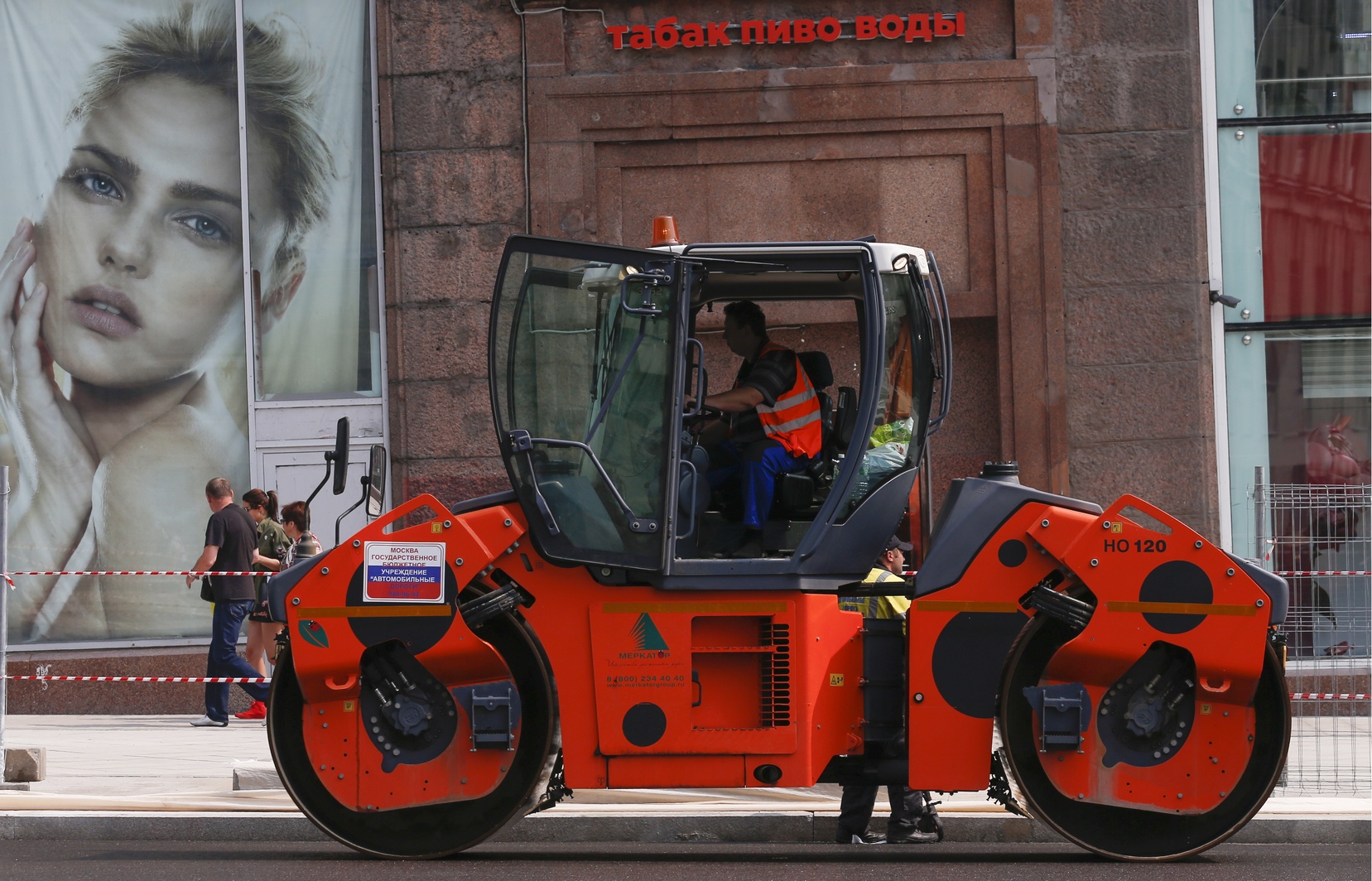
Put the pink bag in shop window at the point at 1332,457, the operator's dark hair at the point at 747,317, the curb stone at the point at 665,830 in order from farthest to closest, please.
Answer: the pink bag in shop window at the point at 1332,457 < the curb stone at the point at 665,830 < the operator's dark hair at the point at 747,317

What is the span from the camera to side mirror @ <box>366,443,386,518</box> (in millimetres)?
7059

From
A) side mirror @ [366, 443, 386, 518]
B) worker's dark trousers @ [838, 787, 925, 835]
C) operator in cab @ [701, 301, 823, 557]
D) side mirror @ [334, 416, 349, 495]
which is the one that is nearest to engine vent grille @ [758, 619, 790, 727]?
operator in cab @ [701, 301, 823, 557]

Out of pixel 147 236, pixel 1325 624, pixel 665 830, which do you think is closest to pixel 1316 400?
pixel 1325 624

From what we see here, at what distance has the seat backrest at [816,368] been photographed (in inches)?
281

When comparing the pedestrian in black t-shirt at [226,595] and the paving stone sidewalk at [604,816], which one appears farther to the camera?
the pedestrian in black t-shirt at [226,595]

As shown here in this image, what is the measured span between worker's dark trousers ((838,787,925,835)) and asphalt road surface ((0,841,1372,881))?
0.30 ft

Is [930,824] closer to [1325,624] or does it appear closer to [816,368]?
[816,368]

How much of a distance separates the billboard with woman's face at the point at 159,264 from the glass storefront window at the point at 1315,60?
23.4 feet

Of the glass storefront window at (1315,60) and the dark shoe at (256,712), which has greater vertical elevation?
the glass storefront window at (1315,60)

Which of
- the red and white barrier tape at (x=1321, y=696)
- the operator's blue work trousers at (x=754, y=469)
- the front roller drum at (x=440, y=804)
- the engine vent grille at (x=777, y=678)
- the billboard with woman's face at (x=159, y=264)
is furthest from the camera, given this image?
the billboard with woman's face at (x=159, y=264)

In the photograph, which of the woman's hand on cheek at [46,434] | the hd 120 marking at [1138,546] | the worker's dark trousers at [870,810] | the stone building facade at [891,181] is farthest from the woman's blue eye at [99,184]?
the hd 120 marking at [1138,546]

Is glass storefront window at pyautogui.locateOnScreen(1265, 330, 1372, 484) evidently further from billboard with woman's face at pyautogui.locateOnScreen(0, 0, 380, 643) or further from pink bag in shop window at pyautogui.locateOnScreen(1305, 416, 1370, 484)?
billboard with woman's face at pyautogui.locateOnScreen(0, 0, 380, 643)

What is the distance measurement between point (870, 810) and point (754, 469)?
170cm

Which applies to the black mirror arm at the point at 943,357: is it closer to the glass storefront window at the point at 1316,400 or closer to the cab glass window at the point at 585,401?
the cab glass window at the point at 585,401
